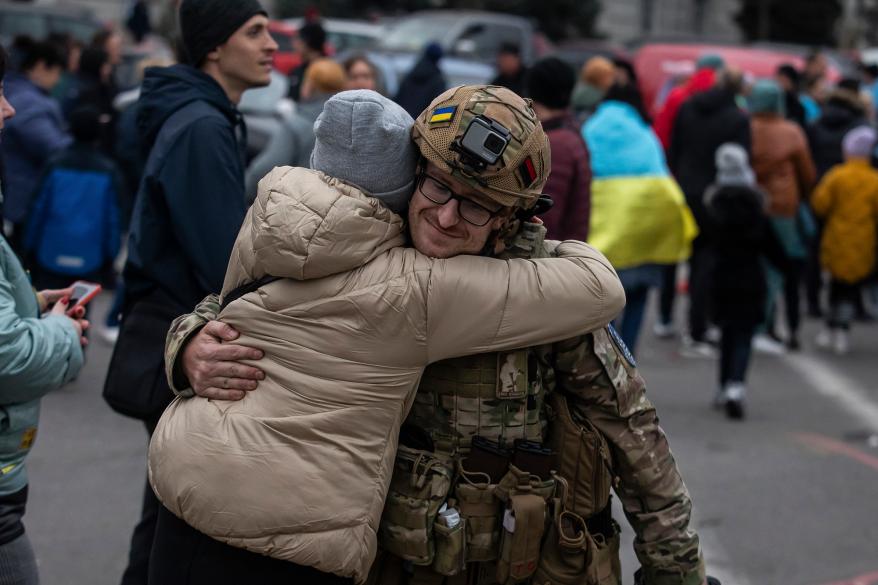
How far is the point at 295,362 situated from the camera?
2.22 m

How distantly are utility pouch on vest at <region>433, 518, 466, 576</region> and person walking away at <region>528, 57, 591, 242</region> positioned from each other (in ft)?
10.9

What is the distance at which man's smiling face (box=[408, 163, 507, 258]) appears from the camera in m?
2.27

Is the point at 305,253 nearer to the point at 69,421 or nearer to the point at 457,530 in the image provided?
the point at 457,530

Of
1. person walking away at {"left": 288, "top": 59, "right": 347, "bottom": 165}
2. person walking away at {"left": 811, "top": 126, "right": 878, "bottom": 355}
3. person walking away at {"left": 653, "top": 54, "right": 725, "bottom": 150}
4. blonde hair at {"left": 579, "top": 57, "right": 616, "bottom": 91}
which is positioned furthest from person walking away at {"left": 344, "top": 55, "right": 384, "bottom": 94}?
person walking away at {"left": 811, "top": 126, "right": 878, "bottom": 355}

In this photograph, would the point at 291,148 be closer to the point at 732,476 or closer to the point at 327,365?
the point at 732,476

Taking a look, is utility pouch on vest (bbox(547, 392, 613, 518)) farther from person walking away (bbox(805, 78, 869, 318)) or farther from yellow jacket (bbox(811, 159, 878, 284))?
person walking away (bbox(805, 78, 869, 318))

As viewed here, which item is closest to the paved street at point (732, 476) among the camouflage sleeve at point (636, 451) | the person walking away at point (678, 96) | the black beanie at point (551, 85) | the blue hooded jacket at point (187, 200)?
the blue hooded jacket at point (187, 200)

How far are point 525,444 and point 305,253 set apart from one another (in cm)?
61

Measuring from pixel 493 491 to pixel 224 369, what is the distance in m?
0.59

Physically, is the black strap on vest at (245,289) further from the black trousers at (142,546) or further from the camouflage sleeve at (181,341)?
the black trousers at (142,546)

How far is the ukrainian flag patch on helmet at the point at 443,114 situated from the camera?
2225 mm

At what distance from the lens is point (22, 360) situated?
108 inches

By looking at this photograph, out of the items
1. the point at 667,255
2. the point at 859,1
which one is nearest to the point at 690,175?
the point at 667,255

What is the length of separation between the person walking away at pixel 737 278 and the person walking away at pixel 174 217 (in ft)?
14.4
